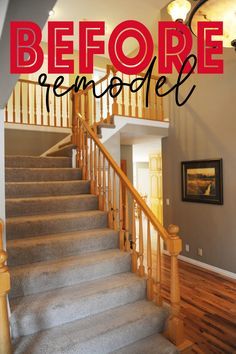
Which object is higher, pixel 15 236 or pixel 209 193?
pixel 209 193

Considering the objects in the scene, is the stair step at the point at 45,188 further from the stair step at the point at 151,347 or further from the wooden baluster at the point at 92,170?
the stair step at the point at 151,347

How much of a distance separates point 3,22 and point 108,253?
7.50 feet

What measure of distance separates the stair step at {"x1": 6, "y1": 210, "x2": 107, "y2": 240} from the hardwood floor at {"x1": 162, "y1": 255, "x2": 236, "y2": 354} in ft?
4.39

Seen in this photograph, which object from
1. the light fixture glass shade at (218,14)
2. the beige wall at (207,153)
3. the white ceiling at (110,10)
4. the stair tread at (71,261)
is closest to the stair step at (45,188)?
the stair tread at (71,261)

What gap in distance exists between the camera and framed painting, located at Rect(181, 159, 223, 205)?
3.80m

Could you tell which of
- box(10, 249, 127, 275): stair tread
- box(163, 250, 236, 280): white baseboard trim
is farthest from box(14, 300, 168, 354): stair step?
box(163, 250, 236, 280): white baseboard trim

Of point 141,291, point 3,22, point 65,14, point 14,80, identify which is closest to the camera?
point 3,22

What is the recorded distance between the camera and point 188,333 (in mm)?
2383

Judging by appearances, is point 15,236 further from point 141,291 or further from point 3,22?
point 3,22

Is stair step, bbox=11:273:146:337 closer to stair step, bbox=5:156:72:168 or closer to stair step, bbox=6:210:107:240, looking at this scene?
stair step, bbox=6:210:107:240

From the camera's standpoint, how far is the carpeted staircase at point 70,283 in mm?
1865

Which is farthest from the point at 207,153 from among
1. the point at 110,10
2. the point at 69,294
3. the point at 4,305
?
the point at 110,10

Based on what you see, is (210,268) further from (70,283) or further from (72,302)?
(72,302)

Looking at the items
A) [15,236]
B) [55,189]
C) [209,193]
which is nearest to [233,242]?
[209,193]
